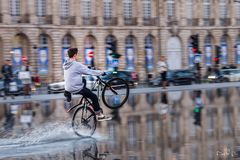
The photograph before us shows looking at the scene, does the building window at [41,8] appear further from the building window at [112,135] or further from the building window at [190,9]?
the building window at [112,135]

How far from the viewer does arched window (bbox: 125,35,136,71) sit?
57.0 metres

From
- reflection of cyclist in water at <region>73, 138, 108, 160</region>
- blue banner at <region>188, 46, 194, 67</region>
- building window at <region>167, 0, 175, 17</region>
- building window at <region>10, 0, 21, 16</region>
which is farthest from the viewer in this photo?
blue banner at <region>188, 46, 194, 67</region>

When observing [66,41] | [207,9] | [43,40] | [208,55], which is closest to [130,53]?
[66,41]

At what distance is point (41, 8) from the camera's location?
5222 centimetres

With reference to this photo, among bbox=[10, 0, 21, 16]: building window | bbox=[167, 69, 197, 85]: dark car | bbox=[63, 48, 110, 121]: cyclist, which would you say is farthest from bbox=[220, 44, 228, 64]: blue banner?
bbox=[63, 48, 110, 121]: cyclist

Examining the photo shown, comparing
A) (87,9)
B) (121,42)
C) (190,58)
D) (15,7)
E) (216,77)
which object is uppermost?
(15,7)

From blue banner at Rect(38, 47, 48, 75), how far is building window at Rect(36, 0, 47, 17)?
3052 mm

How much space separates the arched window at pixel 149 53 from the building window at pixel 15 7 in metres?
13.5

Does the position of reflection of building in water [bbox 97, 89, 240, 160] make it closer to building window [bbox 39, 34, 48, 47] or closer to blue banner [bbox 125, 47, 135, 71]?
building window [bbox 39, 34, 48, 47]

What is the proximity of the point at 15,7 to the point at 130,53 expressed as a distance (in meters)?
12.3

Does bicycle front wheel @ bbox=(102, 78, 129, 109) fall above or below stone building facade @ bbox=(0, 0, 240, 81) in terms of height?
below

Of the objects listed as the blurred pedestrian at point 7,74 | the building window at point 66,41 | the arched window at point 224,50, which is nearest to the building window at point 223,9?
the arched window at point 224,50

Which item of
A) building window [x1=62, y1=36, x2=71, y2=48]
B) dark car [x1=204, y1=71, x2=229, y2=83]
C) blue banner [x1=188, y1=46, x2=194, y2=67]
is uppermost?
building window [x1=62, y1=36, x2=71, y2=48]

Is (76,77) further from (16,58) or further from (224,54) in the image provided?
(224,54)
